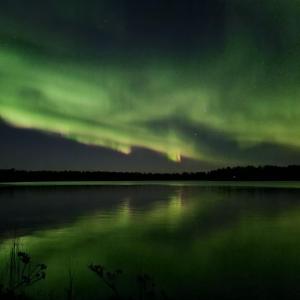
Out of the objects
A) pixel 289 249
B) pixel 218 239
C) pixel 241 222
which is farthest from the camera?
pixel 241 222

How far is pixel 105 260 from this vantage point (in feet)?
61.5

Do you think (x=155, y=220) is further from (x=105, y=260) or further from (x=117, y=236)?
(x=105, y=260)

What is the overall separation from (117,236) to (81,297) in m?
14.2

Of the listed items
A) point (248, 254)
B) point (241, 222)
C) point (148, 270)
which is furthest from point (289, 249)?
point (241, 222)

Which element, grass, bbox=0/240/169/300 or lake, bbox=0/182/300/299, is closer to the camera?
grass, bbox=0/240/169/300

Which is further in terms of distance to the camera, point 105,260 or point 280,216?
point 280,216

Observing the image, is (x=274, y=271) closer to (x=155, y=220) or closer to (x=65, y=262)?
(x=65, y=262)

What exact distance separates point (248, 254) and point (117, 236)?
31.7 feet

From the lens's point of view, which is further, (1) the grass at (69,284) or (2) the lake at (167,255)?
(2) the lake at (167,255)

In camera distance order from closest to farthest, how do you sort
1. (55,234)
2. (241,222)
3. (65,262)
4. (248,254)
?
1. (65,262)
2. (248,254)
3. (55,234)
4. (241,222)

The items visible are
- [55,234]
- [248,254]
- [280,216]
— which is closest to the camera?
[248,254]

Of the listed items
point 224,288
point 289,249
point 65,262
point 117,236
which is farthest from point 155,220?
point 224,288

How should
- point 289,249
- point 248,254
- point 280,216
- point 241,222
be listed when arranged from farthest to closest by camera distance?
point 280,216
point 241,222
point 289,249
point 248,254

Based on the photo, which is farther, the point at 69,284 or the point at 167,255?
the point at 167,255
